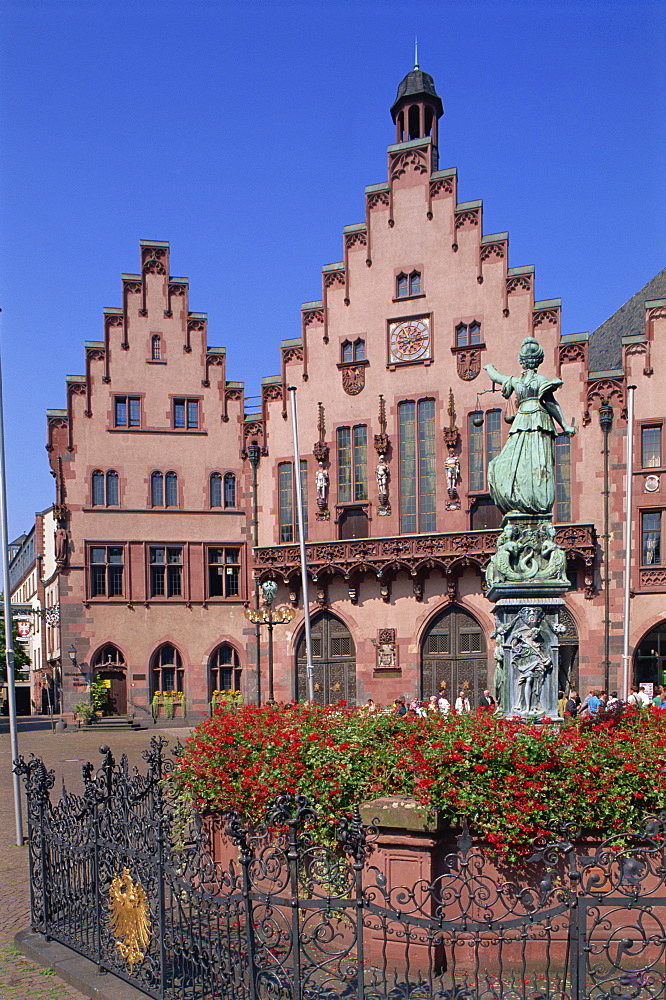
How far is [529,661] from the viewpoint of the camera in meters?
13.3

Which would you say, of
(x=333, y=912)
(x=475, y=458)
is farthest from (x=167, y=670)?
(x=333, y=912)

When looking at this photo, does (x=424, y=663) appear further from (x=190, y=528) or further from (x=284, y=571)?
(x=190, y=528)

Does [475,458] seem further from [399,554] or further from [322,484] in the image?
[322,484]

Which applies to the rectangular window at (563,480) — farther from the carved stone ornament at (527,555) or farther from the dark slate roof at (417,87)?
the carved stone ornament at (527,555)

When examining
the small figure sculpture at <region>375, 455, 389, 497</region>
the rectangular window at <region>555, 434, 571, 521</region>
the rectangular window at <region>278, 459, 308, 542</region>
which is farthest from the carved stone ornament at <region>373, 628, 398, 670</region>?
the rectangular window at <region>555, 434, 571, 521</region>

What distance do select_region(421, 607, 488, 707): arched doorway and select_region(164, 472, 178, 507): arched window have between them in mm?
12434

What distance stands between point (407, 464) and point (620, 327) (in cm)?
1255

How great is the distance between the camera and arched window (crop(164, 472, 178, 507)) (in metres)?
41.7

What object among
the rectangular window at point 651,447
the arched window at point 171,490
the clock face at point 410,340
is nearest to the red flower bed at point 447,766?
the rectangular window at point 651,447

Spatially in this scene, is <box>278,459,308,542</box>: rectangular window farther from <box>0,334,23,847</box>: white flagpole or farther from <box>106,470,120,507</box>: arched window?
<box>0,334,23,847</box>: white flagpole

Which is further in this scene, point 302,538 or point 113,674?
point 113,674

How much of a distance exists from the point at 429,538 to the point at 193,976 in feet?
92.5

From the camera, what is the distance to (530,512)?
13.7 metres

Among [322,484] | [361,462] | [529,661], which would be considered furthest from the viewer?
[322,484]
